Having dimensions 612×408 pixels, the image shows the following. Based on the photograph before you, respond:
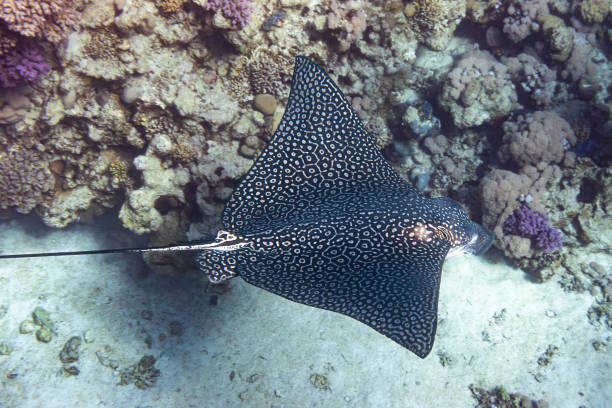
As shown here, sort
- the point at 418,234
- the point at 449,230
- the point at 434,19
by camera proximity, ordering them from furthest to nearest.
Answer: the point at 434,19, the point at 449,230, the point at 418,234

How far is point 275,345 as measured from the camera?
4543 mm

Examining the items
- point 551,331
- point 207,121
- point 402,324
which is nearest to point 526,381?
point 551,331

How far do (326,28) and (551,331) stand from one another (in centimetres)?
519

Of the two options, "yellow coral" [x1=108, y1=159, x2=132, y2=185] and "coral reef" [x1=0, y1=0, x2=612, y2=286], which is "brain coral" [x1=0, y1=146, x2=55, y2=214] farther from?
"yellow coral" [x1=108, y1=159, x2=132, y2=185]

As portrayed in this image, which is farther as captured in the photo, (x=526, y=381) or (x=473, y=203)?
(x=473, y=203)

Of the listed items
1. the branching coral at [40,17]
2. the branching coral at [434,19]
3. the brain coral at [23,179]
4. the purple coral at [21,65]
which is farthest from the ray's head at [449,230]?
the brain coral at [23,179]

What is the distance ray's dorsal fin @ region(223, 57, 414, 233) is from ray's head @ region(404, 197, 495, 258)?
1.52 ft

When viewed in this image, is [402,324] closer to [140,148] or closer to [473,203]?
[473,203]

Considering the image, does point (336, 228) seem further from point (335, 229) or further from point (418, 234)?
point (418, 234)

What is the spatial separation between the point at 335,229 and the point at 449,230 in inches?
49.6

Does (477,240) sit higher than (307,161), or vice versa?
(307,161)

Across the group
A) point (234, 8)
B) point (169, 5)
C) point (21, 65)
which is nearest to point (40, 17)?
point (21, 65)

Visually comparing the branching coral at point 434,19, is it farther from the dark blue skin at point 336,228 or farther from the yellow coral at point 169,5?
the yellow coral at point 169,5

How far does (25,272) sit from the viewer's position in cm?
521
